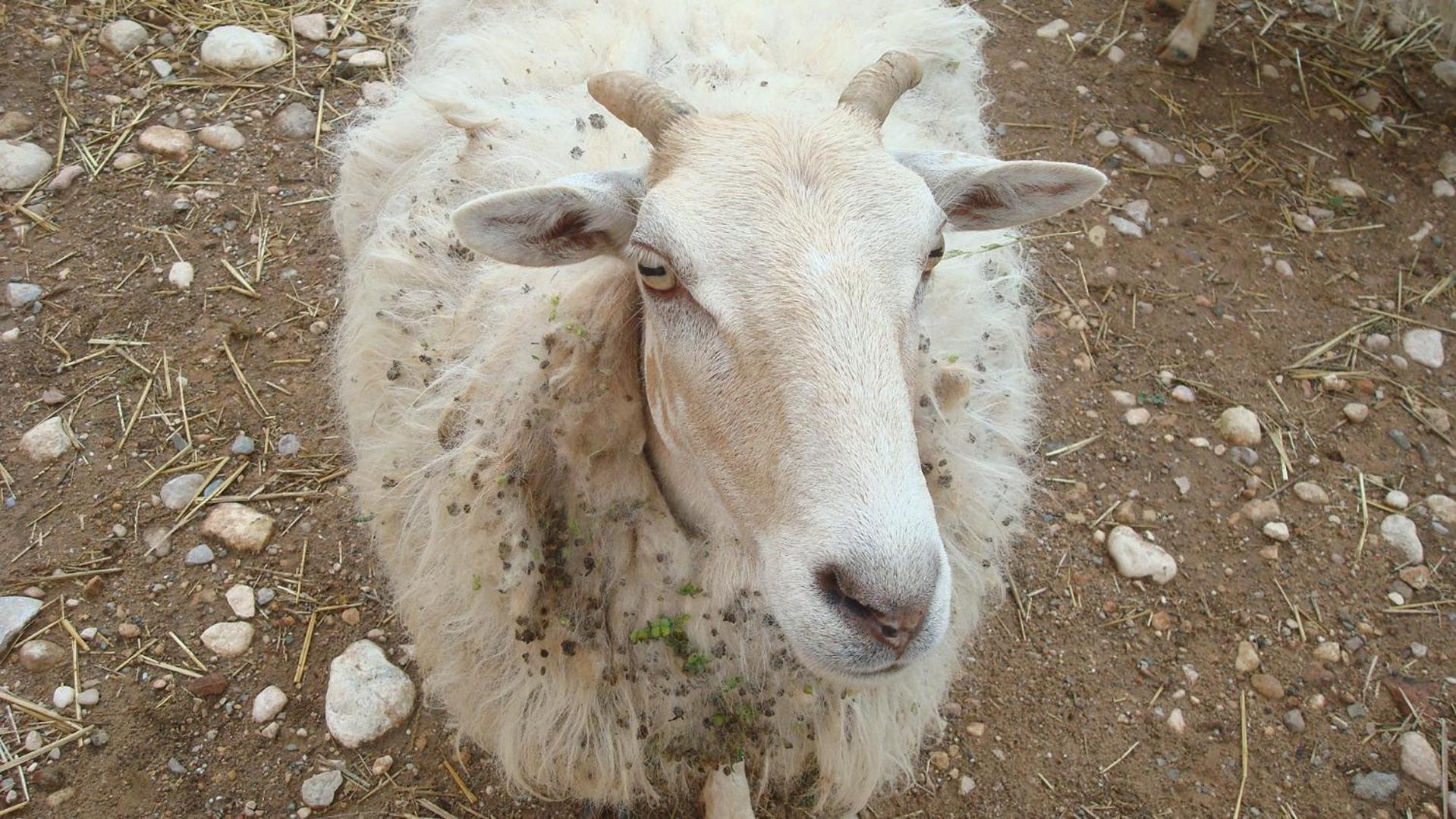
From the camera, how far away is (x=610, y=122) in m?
2.43

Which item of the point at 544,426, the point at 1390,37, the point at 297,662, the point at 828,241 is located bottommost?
the point at 297,662

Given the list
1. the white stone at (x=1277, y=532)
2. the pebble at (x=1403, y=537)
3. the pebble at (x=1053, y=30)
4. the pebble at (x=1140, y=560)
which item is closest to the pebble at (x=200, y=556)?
the pebble at (x=1140, y=560)

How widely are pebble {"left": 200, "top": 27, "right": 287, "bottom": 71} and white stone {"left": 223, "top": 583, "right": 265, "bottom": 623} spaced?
2.69 m

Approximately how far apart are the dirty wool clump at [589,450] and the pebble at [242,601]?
1.86 ft

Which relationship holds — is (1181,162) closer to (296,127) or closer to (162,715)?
(296,127)

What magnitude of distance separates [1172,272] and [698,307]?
307 centimetres

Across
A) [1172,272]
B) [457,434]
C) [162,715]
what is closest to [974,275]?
[457,434]

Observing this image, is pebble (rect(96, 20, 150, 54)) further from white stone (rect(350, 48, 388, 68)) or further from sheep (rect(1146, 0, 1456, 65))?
sheep (rect(1146, 0, 1456, 65))

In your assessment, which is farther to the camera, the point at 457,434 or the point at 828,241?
the point at 457,434

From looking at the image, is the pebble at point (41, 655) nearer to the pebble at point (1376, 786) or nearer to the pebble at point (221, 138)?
the pebble at point (221, 138)

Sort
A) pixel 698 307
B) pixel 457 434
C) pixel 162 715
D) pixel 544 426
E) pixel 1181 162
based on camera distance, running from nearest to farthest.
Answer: pixel 698 307 → pixel 544 426 → pixel 457 434 → pixel 162 715 → pixel 1181 162

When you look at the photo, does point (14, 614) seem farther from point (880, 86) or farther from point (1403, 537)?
point (1403, 537)

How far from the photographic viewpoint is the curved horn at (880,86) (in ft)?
6.42

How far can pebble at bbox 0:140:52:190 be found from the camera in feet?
12.9
